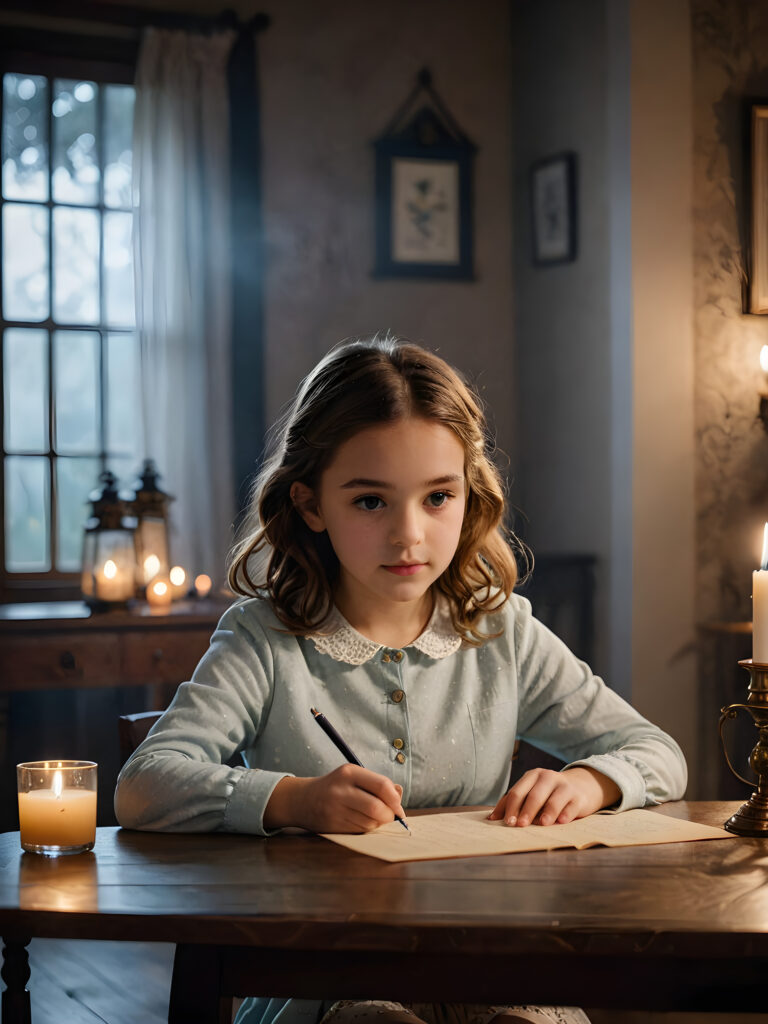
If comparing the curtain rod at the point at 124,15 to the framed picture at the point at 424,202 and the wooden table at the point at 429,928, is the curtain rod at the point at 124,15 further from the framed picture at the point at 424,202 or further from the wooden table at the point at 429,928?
the wooden table at the point at 429,928

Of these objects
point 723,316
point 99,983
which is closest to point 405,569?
point 99,983

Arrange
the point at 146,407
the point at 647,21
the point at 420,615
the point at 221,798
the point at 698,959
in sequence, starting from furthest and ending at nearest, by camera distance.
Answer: the point at 146,407 < the point at 647,21 < the point at 420,615 < the point at 221,798 < the point at 698,959

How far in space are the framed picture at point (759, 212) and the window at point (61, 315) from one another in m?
2.05

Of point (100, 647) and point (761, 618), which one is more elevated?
point (761, 618)

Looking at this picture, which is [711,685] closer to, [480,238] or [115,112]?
[480,238]

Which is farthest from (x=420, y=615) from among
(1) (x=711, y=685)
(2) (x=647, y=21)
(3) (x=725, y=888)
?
(2) (x=647, y=21)

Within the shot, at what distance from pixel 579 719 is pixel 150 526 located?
98.4 inches

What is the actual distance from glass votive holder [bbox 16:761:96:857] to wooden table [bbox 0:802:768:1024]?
6cm

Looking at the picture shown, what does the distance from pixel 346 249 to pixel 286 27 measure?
Answer: 31.9 inches

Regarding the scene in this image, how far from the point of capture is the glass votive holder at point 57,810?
1.06 m

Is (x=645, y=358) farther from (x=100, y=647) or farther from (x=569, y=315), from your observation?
(x=100, y=647)

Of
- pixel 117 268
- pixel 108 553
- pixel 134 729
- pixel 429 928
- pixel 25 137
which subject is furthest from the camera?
pixel 117 268

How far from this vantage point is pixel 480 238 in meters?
4.34

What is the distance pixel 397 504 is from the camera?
1.28m
